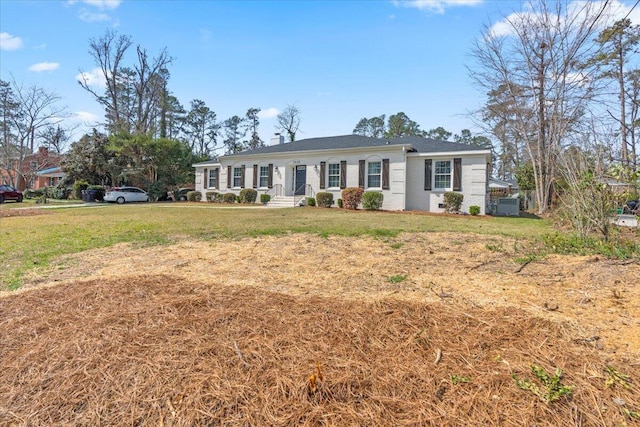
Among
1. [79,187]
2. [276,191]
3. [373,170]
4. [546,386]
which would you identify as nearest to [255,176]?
[276,191]

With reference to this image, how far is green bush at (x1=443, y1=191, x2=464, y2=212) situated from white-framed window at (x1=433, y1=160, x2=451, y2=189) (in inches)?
26.8

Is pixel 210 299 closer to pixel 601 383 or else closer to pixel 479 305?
pixel 479 305

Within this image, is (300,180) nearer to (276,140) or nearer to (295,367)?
(276,140)

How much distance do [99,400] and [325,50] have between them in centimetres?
1436

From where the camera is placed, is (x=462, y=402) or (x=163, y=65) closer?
(x=462, y=402)

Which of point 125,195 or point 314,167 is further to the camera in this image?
point 125,195

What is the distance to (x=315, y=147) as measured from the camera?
2047cm

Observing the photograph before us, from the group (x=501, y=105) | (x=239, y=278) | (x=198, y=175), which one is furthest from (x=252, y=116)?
(x=239, y=278)

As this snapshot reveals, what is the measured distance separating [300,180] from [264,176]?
2.85 meters

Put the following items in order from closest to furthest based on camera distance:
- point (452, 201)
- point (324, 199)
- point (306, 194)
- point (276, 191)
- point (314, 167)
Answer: point (452, 201), point (324, 199), point (314, 167), point (306, 194), point (276, 191)

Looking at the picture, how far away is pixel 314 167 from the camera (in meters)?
19.7

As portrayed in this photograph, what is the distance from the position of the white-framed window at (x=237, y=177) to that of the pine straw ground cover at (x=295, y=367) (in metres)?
20.4

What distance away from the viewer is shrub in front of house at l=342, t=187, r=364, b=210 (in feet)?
56.2

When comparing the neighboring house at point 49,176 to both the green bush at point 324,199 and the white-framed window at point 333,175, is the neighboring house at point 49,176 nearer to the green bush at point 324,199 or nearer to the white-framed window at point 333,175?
the green bush at point 324,199
